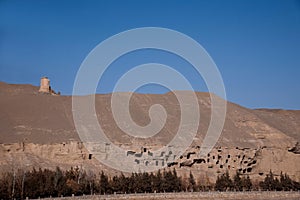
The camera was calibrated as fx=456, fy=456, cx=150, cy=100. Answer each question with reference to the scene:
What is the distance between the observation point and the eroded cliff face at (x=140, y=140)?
194ft

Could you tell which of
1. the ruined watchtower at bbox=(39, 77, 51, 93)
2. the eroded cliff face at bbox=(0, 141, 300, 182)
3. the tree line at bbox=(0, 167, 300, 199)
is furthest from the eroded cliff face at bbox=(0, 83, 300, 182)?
the ruined watchtower at bbox=(39, 77, 51, 93)

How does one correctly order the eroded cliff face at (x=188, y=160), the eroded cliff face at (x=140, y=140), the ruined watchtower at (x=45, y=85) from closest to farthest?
1. the eroded cliff face at (x=188, y=160)
2. the eroded cliff face at (x=140, y=140)
3. the ruined watchtower at (x=45, y=85)

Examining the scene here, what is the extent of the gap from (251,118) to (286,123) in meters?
10.6

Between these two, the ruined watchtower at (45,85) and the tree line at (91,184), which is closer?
the tree line at (91,184)

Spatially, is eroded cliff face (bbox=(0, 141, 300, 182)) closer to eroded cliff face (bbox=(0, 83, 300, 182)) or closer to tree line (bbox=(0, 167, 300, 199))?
eroded cliff face (bbox=(0, 83, 300, 182))

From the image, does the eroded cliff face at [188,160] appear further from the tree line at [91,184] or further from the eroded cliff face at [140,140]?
the tree line at [91,184]

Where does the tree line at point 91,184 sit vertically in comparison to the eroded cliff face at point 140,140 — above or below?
below

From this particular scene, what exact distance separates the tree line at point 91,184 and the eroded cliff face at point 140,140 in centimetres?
386

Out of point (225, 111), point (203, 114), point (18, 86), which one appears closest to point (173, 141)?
point (203, 114)

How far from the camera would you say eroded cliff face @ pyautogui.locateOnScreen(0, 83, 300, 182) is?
194 ft

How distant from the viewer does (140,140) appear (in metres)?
67.2

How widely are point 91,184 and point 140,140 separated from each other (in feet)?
55.0

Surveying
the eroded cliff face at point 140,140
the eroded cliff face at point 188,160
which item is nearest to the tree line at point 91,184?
the eroded cliff face at point 188,160

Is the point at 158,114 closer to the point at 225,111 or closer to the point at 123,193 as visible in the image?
the point at 225,111
